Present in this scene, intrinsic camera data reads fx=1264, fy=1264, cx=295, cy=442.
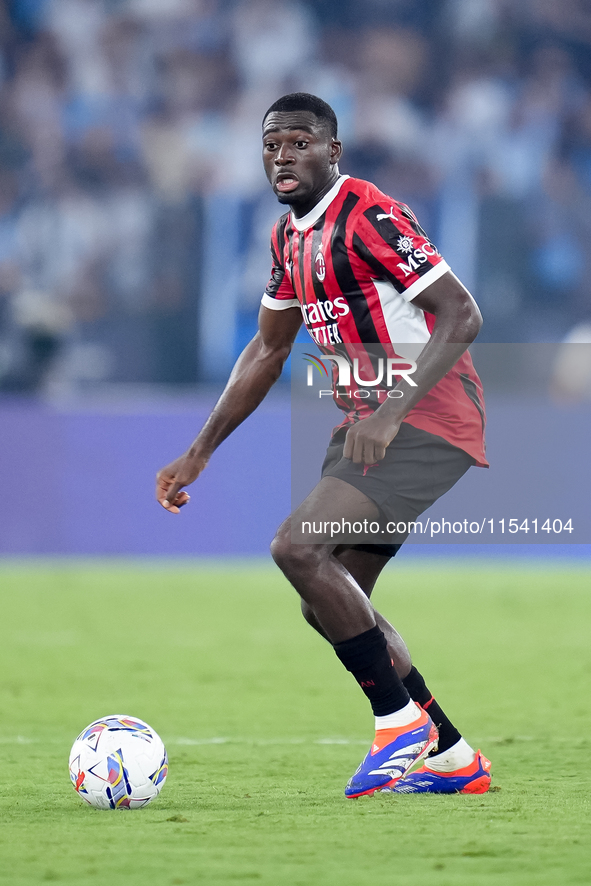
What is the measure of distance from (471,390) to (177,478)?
101 centimetres

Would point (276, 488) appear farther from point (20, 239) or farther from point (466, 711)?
point (466, 711)

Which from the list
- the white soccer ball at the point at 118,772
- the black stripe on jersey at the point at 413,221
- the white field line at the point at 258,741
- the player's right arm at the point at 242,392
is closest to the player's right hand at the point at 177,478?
the player's right arm at the point at 242,392

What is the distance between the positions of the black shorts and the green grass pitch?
2.84 ft

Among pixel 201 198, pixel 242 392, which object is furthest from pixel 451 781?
pixel 201 198

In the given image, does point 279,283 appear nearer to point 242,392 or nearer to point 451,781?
point 242,392

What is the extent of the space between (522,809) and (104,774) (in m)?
1.19

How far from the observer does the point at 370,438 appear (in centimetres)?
361

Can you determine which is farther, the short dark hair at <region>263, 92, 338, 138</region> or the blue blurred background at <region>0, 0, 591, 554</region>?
the blue blurred background at <region>0, 0, 591, 554</region>

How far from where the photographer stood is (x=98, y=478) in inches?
447

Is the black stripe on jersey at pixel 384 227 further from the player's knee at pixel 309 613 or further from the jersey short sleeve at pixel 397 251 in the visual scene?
the player's knee at pixel 309 613

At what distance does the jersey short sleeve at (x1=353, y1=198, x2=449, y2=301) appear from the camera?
3758 mm

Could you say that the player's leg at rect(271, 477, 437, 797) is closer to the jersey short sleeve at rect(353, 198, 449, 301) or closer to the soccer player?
the soccer player

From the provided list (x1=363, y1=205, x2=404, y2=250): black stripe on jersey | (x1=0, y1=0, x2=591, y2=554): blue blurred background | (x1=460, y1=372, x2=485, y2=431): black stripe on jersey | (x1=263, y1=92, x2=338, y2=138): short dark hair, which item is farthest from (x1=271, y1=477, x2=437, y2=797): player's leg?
(x1=0, y1=0, x2=591, y2=554): blue blurred background

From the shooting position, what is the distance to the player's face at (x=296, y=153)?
392 centimetres
